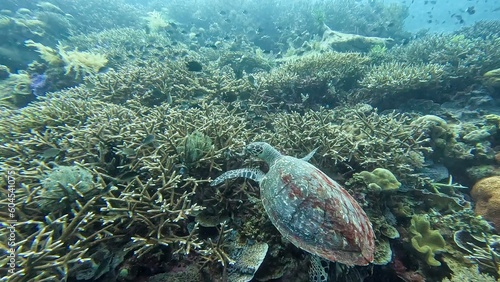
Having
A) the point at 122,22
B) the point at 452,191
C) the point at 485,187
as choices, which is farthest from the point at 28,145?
the point at 122,22

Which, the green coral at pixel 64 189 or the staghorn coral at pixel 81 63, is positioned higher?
the staghorn coral at pixel 81 63

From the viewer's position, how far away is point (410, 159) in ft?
12.5

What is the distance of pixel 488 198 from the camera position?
3.49 m

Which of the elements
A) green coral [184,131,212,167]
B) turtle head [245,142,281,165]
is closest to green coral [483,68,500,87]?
turtle head [245,142,281,165]

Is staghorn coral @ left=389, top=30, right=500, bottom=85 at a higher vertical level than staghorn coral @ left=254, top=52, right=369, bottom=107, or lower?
higher

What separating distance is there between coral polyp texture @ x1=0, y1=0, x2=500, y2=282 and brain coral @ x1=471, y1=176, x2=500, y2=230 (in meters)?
0.02

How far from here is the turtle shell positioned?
221 centimetres

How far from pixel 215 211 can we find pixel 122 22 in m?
19.9

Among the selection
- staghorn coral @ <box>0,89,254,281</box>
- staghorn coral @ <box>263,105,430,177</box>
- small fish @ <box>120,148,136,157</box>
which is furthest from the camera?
staghorn coral @ <box>263,105,430,177</box>

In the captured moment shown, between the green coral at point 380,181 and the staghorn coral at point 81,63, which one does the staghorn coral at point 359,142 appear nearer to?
the green coral at point 380,181

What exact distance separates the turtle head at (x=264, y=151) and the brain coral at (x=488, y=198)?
3436mm

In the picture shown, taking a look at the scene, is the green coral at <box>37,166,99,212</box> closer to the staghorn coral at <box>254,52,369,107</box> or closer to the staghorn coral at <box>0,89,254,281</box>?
the staghorn coral at <box>0,89,254,281</box>

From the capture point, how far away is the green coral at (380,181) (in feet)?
9.95

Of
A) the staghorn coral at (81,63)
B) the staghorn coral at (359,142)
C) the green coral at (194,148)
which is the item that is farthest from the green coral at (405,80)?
the staghorn coral at (81,63)
